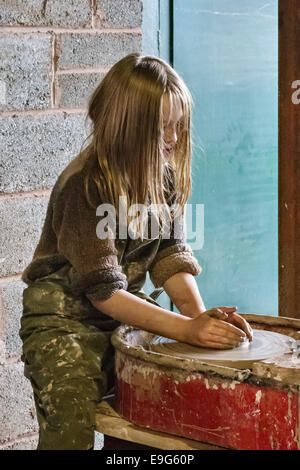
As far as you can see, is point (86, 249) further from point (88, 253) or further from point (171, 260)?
point (171, 260)

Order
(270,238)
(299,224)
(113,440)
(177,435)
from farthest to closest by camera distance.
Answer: (270,238) < (299,224) < (113,440) < (177,435)

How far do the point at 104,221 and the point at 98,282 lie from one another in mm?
146

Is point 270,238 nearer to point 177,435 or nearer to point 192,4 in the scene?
point 192,4

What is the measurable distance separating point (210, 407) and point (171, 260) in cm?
61

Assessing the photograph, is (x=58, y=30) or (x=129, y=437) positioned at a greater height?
(x=58, y=30)

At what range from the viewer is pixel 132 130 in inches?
75.9

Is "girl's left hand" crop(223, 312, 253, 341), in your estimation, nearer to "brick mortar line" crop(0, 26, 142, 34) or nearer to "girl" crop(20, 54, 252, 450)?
"girl" crop(20, 54, 252, 450)

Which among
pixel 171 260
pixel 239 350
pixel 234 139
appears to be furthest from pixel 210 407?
pixel 234 139

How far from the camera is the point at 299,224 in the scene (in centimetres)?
248

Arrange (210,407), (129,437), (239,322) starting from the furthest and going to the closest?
(239,322)
(129,437)
(210,407)

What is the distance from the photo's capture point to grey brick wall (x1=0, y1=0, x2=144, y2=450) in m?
2.40
